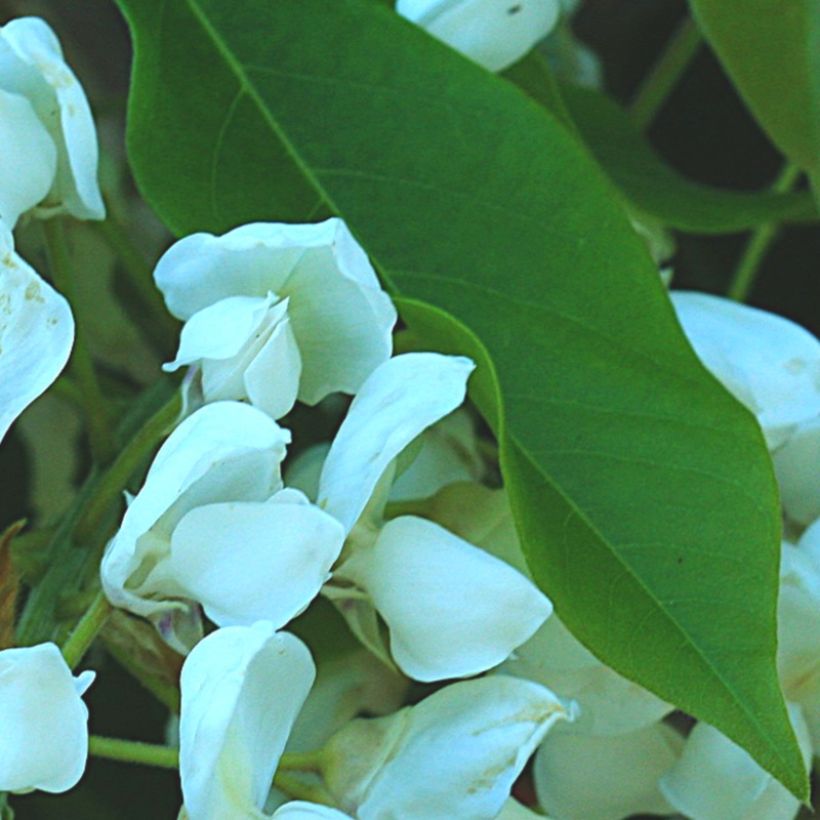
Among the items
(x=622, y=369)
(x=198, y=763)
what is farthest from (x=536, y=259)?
(x=198, y=763)

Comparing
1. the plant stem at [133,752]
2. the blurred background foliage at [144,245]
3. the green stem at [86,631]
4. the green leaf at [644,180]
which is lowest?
the blurred background foliage at [144,245]

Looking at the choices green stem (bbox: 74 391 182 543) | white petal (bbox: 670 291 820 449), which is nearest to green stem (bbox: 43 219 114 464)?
green stem (bbox: 74 391 182 543)

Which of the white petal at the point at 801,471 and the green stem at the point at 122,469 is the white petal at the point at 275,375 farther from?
the white petal at the point at 801,471

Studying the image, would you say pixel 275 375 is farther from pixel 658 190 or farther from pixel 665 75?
pixel 665 75

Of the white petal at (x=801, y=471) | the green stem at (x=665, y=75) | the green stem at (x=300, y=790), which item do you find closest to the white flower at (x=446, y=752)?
A: the green stem at (x=300, y=790)

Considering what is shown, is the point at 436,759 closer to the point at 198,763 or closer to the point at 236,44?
the point at 198,763

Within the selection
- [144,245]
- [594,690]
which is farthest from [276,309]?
[144,245]
